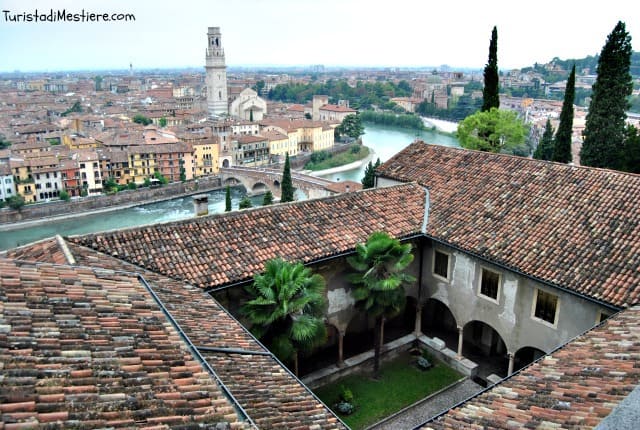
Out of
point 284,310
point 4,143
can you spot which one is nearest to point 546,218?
point 284,310

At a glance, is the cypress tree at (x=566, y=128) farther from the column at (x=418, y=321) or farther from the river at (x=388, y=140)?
the river at (x=388, y=140)

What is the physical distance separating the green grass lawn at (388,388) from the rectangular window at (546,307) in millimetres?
3761

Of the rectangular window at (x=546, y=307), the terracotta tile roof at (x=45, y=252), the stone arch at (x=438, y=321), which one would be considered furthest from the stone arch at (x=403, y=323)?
the terracotta tile roof at (x=45, y=252)

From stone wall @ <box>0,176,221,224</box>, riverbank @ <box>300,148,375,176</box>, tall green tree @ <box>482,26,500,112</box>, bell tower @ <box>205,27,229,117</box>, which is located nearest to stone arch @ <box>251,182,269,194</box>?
stone wall @ <box>0,176,221,224</box>

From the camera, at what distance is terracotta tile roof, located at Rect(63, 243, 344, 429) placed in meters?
7.57

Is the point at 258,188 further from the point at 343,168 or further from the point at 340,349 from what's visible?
the point at 340,349

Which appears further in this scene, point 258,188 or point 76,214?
point 258,188

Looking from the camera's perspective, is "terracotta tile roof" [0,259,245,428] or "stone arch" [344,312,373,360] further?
"stone arch" [344,312,373,360]

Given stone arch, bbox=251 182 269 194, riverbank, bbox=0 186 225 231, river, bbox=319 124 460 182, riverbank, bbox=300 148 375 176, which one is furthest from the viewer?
river, bbox=319 124 460 182

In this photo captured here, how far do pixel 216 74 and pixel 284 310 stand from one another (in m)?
121

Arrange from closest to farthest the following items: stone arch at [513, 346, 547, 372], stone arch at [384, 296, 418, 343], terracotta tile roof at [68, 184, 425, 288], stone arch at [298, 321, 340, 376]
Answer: terracotta tile roof at [68, 184, 425, 288] < stone arch at [298, 321, 340, 376] < stone arch at [513, 346, 547, 372] < stone arch at [384, 296, 418, 343]

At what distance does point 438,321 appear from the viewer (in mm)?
19906

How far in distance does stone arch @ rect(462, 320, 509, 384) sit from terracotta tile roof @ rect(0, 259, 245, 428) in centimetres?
1214

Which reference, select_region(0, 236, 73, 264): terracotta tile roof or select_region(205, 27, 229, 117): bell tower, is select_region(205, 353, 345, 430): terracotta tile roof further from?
select_region(205, 27, 229, 117): bell tower
